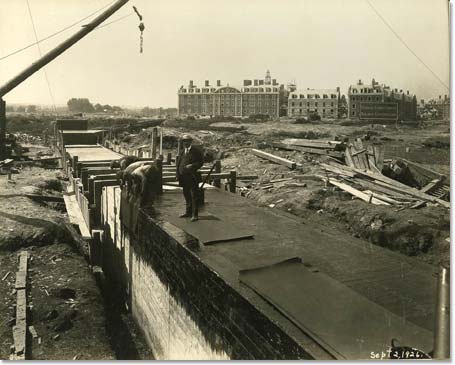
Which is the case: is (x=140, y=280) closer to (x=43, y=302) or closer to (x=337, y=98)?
(x=43, y=302)

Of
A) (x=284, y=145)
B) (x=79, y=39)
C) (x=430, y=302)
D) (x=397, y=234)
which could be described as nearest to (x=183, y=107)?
(x=284, y=145)

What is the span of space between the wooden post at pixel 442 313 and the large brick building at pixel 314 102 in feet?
259

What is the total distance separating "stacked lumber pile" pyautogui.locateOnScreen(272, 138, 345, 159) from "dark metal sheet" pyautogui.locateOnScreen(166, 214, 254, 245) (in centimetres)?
1569

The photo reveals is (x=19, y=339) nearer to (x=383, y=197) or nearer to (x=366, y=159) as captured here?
(x=383, y=197)

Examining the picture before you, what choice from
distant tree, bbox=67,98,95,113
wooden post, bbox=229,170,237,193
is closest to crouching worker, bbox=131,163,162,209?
wooden post, bbox=229,170,237,193

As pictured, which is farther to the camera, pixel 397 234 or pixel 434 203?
pixel 434 203

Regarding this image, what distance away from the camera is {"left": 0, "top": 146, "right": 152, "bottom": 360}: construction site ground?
767cm

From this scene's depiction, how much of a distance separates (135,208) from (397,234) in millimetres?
7169

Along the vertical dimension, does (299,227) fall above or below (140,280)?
above

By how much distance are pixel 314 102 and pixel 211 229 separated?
7682cm

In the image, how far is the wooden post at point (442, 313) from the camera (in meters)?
3.54

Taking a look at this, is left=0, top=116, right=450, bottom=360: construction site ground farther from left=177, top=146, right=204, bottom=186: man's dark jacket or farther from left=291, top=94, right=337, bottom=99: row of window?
left=291, top=94, right=337, bottom=99: row of window

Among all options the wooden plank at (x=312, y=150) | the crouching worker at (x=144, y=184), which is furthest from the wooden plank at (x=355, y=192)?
the crouching worker at (x=144, y=184)

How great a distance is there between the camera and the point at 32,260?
33.9 ft
